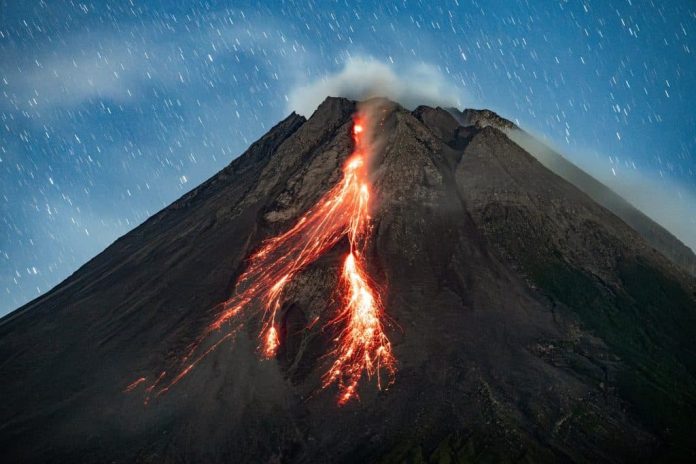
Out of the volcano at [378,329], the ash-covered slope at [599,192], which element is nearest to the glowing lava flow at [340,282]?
the volcano at [378,329]

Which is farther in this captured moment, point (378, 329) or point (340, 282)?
point (340, 282)

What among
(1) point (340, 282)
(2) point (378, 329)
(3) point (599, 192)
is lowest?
(2) point (378, 329)

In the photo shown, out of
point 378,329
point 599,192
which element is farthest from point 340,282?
point 599,192

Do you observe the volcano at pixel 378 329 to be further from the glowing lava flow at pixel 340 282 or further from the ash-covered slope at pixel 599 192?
the ash-covered slope at pixel 599 192

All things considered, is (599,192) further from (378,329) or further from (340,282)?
(378,329)

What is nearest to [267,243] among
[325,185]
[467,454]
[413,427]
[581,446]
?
[325,185]
